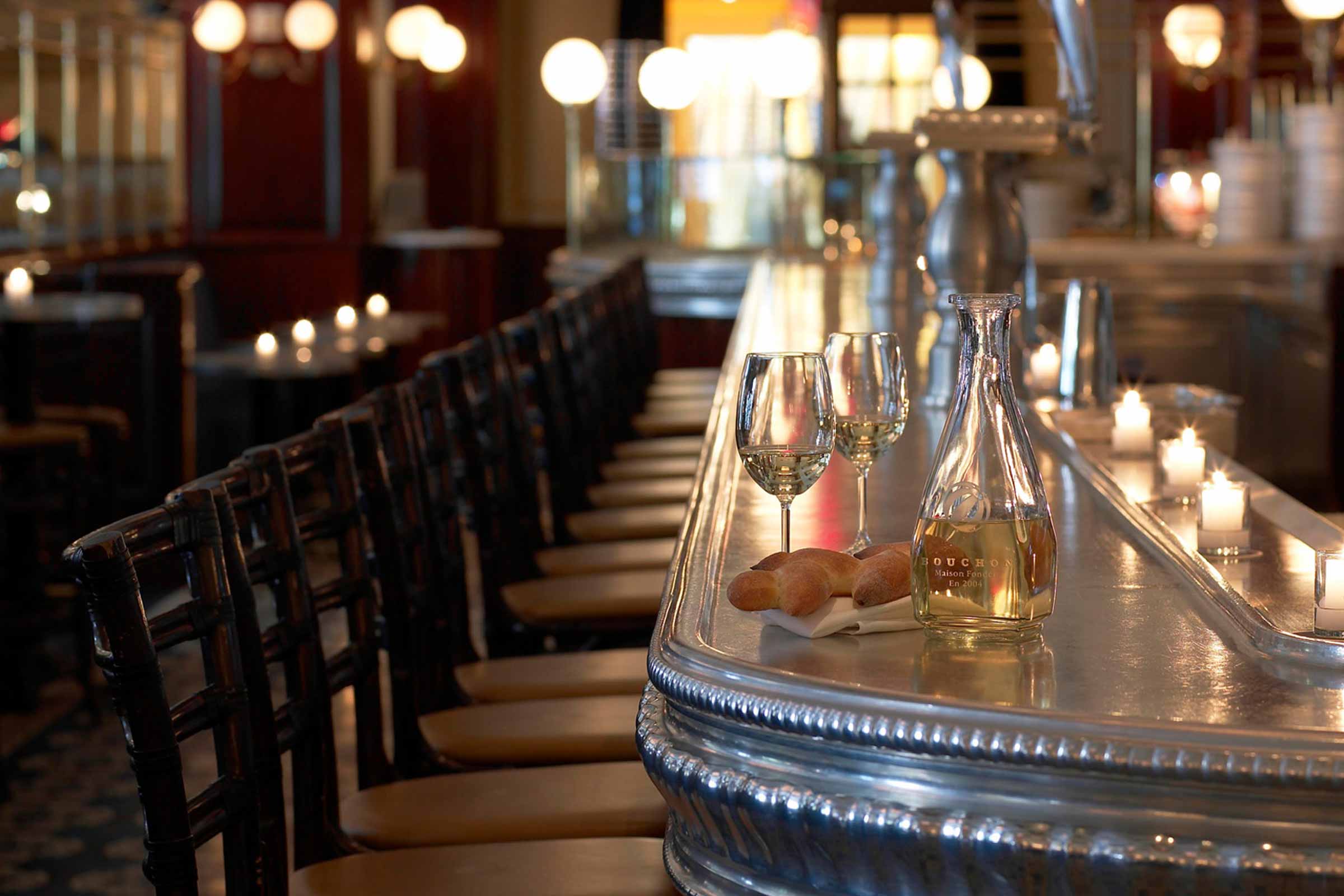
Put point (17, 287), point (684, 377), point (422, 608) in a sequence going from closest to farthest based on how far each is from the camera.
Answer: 1. point (422, 608)
2. point (684, 377)
3. point (17, 287)

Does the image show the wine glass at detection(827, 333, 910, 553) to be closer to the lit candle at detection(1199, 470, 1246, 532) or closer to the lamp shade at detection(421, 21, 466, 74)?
the lit candle at detection(1199, 470, 1246, 532)

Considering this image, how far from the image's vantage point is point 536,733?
6.46 ft

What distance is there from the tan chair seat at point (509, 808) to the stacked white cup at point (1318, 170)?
5280 mm

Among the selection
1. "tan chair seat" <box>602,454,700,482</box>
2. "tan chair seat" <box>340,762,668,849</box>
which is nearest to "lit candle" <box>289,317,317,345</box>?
"tan chair seat" <box>602,454,700,482</box>

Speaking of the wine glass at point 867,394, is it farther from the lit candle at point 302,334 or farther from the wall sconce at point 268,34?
the wall sconce at point 268,34

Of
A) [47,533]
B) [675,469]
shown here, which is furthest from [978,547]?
[47,533]

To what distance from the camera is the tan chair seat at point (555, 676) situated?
2.17 metres

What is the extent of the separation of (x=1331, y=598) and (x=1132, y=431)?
0.78 m

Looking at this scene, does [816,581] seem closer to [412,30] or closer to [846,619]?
Answer: [846,619]

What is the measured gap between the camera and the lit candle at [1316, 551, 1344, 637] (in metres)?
1.10

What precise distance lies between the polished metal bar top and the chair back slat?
41cm

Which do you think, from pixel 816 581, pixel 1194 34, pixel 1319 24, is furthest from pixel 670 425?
pixel 1194 34

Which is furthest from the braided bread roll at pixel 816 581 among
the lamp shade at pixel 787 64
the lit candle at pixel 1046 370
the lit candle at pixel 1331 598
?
the lamp shade at pixel 787 64

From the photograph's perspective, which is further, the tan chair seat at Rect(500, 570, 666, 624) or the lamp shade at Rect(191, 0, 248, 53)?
the lamp shade at Rect(191, 0, 248, 53)
